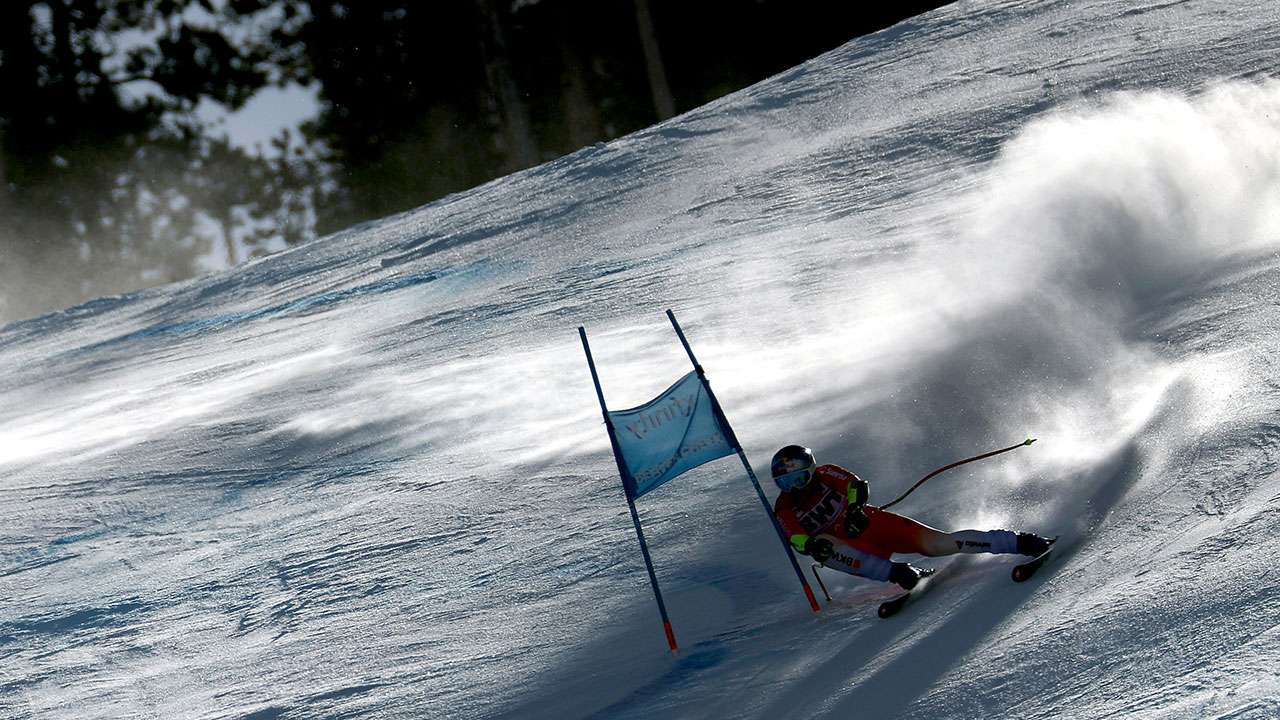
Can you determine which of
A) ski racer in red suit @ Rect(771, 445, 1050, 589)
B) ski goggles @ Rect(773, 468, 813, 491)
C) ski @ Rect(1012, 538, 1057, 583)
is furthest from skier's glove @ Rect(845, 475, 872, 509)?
ski @ Rect(1012, 538, 1057, 583)

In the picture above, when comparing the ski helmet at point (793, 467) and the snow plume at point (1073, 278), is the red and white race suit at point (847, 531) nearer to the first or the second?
the ski helmet at point (793, 467)

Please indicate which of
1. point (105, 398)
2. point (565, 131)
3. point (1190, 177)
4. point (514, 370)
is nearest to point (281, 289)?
point (105, 398)

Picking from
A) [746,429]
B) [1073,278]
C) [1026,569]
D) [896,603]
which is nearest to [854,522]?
[896,603]

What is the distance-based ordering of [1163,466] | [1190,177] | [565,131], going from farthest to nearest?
1. [565,131]
2. [1190,177]
3. [1163,466]

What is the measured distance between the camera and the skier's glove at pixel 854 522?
6.47 m

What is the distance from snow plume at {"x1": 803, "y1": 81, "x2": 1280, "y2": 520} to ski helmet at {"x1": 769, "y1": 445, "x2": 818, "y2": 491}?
53.9 inches

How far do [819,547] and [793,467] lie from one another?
403 mm

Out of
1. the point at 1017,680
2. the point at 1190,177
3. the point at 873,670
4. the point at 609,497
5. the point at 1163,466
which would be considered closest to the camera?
the point at 1017,680

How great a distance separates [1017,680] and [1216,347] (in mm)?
3911

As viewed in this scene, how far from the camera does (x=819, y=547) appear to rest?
641cm

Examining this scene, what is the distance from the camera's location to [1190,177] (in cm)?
1188

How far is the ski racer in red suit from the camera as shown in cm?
639

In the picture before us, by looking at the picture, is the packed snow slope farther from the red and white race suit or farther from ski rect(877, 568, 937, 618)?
the red and white race suit

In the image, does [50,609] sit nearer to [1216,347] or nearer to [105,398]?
[105,398]
